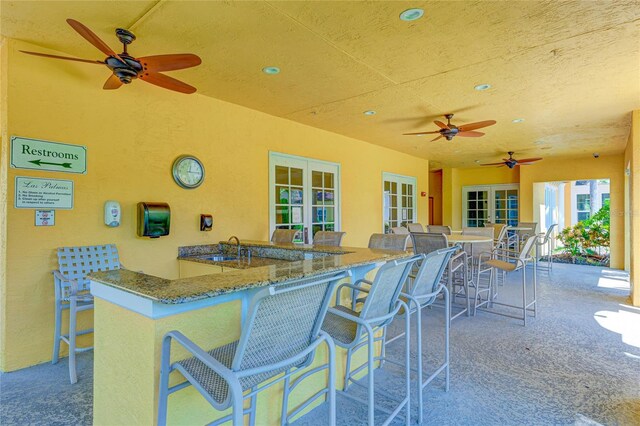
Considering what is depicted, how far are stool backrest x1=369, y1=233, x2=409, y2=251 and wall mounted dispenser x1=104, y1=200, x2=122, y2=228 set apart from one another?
245cm

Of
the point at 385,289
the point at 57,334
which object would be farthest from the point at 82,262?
the point at 385,289

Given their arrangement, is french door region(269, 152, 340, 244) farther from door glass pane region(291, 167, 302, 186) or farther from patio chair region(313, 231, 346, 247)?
patio chair region(313, 231, 346, 247)

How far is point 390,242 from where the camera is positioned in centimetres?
310

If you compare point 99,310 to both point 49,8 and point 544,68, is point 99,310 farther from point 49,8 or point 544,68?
point 544,68

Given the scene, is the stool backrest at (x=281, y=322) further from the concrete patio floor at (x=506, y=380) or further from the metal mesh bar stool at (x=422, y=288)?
the concrete patio floor at (x=506, y=380)

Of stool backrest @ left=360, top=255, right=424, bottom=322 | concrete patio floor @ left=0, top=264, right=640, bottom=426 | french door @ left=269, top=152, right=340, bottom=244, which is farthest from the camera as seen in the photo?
french door @ left=269, top=152, right=340, bottom=244

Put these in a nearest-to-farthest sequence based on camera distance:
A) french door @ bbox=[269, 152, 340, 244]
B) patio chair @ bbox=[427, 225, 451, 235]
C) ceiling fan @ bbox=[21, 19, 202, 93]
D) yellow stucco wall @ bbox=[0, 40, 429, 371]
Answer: ceiling fan @ bbox=[21, 19, 202, 93] < yellow stucco wall @ bbox=[0, 40, 429, 371] < french door @ bbox=[269, 152, 340, 244] < patio chair @ bbox=[427, 225, 451, 235]

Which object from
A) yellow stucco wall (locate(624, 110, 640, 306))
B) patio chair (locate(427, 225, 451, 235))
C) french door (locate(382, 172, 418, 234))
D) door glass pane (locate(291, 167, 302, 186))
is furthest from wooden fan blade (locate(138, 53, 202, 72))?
yellow stucco wall (locate(624, 110, 640, 306))

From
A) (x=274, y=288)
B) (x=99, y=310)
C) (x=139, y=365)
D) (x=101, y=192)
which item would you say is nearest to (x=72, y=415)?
(x=99, y=310)

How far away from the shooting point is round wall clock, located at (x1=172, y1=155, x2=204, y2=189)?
3543mm

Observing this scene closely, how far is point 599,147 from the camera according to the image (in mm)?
6848

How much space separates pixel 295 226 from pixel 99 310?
3525 mm

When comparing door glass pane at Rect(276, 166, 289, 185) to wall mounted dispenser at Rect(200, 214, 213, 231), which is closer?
wall mounted dispenser at Rect(200, 214, 213, 231)

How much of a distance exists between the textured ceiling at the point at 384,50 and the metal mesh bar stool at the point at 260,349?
77.1 inches
